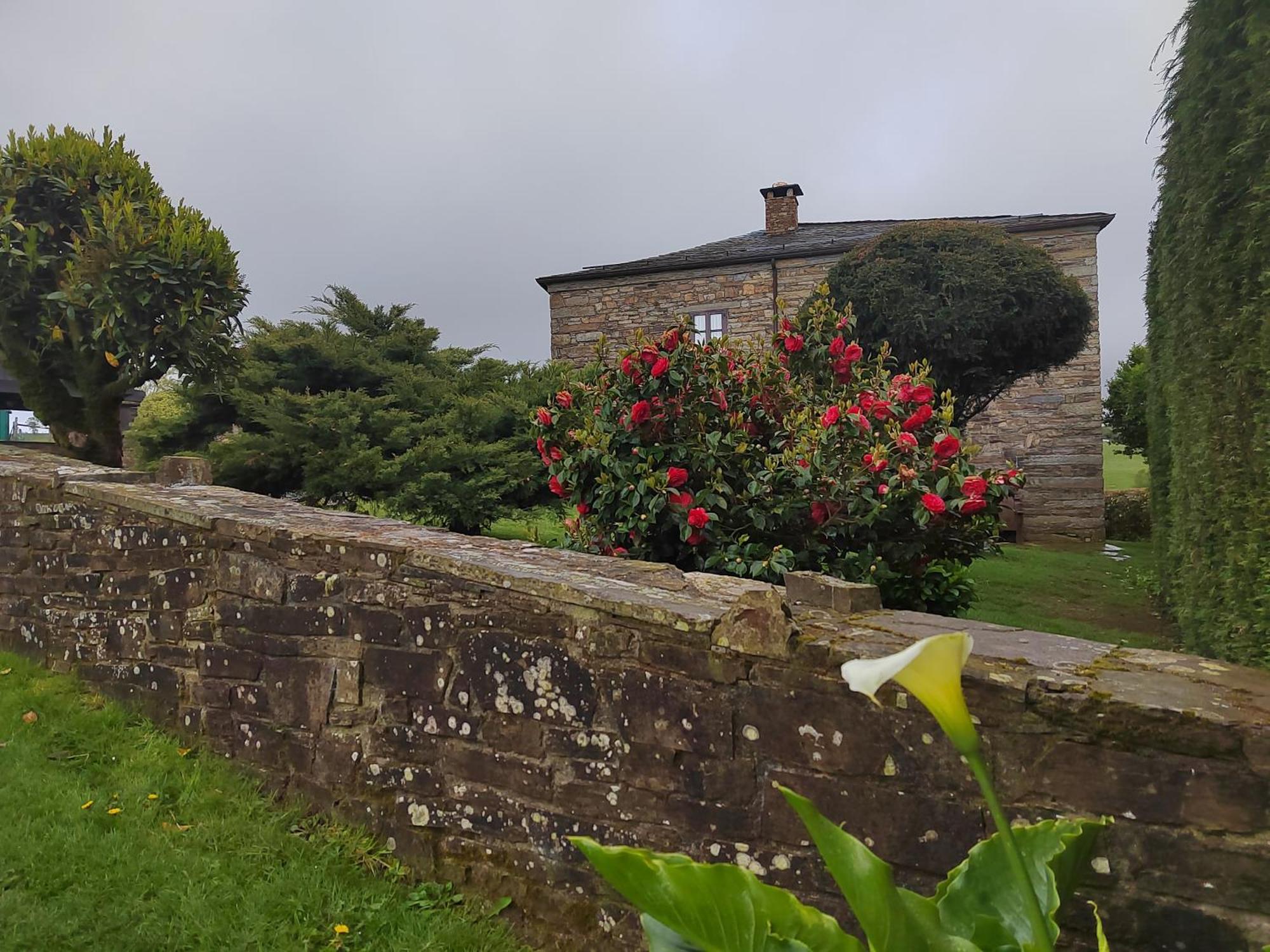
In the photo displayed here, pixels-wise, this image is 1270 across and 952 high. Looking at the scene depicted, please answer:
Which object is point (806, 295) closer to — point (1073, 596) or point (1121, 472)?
point (1073, 596)

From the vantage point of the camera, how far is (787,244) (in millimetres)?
14180

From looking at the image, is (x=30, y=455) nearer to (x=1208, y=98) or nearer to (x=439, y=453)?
(x=439, y=453)

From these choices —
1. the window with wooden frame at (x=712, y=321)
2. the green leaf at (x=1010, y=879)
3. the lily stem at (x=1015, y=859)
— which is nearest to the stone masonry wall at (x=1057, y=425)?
the window with wooden frame at (x=712, y=321)

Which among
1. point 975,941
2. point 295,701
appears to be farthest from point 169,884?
point 975,941

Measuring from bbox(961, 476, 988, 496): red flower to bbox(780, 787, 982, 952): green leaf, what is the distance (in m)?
2.34

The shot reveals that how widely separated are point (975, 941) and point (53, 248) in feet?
25.3

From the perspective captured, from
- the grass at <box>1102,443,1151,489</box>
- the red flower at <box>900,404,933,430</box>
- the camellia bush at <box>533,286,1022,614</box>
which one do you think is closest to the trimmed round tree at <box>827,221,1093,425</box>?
the grass at <box>1102,443,1151,489</box>

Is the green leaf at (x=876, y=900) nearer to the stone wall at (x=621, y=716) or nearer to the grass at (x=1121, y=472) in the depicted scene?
the stone wall at (x=621, y=716)

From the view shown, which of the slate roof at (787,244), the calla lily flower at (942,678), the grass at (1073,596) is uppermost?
the slate roof at (787,244)

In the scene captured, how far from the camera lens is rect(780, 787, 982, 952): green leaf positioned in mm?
1304

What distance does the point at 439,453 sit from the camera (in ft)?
21.4

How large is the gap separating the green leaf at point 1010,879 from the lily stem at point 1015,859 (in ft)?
0.88

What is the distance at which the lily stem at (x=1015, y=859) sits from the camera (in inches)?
39.7

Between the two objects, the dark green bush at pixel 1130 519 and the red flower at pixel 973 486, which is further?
the dark green bush at pixel 1130 519
